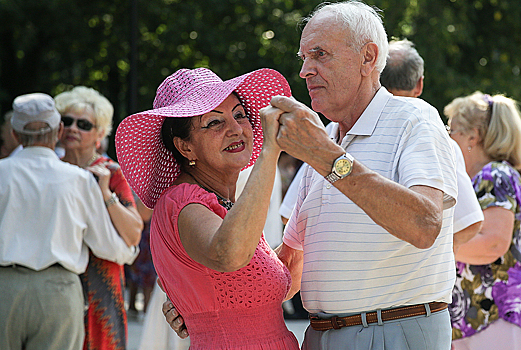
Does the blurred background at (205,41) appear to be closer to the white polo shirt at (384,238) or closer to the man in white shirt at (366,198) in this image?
the man in white shirt at (366,198)

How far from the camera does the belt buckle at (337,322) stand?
94.4 inches

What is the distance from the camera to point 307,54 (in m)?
2.58

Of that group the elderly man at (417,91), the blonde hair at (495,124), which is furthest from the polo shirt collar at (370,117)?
the blonde hair at (495,124)

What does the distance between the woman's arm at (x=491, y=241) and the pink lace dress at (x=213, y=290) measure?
1608mm

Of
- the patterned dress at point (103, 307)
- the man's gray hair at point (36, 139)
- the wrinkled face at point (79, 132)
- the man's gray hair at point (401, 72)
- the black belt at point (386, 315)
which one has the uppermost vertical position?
the man's gray hair at point (401, 72)

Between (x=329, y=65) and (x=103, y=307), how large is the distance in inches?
108

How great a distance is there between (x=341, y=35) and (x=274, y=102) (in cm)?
57

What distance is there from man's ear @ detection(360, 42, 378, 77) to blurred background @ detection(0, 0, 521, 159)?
7.43m

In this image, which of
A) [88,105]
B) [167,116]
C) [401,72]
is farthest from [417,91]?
[88,105]

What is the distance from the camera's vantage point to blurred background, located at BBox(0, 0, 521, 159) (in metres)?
10.1

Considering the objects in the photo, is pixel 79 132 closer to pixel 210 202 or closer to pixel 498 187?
pixel 210 202

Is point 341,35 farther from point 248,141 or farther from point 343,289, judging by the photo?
point 343,289

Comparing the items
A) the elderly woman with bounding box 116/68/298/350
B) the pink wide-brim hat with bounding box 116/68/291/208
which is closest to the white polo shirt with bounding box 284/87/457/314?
the elderly woman with bounding box 116/68/298/350

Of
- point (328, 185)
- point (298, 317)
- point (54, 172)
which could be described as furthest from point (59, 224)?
point (298, 317)
